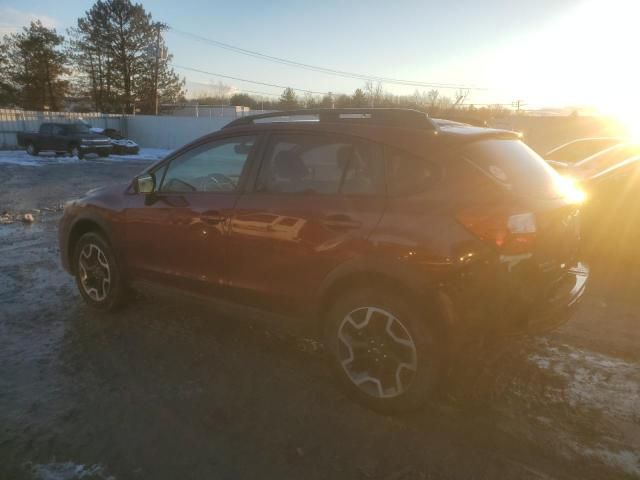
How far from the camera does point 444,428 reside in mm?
2721

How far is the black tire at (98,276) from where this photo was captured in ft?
14.1

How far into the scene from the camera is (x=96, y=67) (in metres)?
47.9

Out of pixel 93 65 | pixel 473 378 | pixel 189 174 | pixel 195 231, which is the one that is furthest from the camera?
pixel 93 65

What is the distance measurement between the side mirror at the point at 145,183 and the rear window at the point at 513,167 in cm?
260

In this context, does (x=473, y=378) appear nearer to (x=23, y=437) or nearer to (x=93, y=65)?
(x=23, y=437)

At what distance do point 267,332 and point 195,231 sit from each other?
1069 millimetres

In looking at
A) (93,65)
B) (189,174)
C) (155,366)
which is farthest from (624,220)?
(93,65)

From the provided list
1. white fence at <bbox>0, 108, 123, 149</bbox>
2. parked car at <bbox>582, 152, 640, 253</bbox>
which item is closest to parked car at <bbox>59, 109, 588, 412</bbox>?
parked car at <bbox>582, 152, 640, 253</bbox>

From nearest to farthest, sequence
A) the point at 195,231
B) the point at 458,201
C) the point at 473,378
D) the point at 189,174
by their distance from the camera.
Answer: the point at 458,201 < the point at 473,378 < the point at 195,231 < the point at 189,174

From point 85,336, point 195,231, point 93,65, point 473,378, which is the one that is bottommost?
point 85,336

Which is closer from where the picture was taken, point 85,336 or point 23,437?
point 23,437

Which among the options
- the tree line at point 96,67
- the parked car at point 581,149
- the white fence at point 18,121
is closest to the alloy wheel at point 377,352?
the parked car at point 581,149

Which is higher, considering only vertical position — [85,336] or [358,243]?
[358,243]

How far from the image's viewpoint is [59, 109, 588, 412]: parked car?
101 inches
